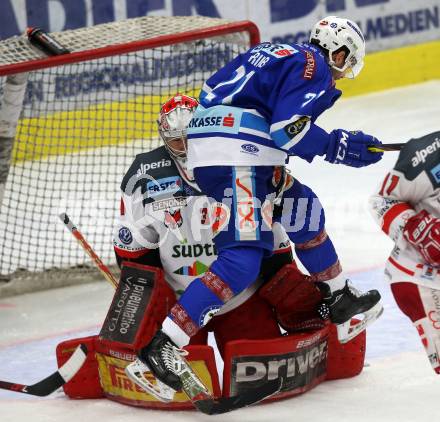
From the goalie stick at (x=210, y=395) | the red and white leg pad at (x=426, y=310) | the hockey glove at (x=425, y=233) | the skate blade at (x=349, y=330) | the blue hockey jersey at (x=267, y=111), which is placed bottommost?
the skate blade at (x=349, y=330)

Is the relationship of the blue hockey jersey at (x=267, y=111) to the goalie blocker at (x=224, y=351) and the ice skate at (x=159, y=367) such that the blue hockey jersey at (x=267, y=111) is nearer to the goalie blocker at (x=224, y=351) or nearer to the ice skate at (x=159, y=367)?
the goalie blocker at (x=224, y=351)

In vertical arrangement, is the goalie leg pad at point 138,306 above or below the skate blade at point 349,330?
above

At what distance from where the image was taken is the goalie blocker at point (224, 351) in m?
3.44

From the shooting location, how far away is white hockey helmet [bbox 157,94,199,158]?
3.62m

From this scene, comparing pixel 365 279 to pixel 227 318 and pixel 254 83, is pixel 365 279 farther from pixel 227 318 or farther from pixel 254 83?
pixel 254 83

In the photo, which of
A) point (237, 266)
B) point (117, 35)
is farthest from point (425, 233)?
point (117, 35)

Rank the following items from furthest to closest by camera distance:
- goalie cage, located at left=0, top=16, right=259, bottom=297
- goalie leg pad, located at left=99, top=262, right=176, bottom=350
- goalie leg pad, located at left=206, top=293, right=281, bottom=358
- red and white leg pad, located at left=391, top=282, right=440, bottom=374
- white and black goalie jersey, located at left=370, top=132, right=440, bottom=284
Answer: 1. goalie cage, located at left=0, top=16, right=259, bottom=297
2. goalie leg pad, located at left=206, top=293, right=281, bottom=358
3. goalie leg pad, located at left=99, top=262, right=176, bottom=350
4. red and white leg pad, located at left=391, top=282, right=440, bottom=374
5. white and black goalie jersey, located at left=370, top=132, right=440, bottom=284

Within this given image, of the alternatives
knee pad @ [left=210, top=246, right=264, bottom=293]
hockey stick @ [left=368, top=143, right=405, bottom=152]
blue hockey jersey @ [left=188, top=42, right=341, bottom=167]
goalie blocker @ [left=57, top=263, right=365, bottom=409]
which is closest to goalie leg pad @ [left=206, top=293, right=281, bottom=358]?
goalie blocker @ [left=57, top=263, right=365, bottom=409]

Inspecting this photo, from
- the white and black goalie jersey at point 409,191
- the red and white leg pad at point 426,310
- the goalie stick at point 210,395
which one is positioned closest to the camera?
the white and black goalie jersey at point 409,191

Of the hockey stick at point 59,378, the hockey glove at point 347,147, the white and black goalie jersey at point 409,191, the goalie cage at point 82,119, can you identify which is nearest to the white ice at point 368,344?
the hockey stick at point 59,378

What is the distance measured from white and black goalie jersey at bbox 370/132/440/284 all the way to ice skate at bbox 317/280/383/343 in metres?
0.56

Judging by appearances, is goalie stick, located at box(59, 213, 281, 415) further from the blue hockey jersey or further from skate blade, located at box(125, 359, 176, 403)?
the blue hockey jersey

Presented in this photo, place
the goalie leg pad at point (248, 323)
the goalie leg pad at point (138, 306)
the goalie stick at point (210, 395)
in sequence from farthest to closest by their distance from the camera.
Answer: the goalie leg pad at point (248, 323) < the goalie leg pad at point (138, 306) < the goalie stick at point (210, 395)

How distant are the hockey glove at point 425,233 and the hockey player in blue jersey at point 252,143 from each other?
422mm
